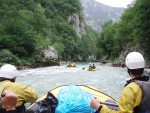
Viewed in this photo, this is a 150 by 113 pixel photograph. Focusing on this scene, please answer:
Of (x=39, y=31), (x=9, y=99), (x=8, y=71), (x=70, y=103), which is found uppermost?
(x=39, y=31)

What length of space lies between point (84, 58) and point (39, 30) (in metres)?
25.1

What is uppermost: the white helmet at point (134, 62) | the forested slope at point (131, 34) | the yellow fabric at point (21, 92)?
Result: the forested slope at point (131, 34)

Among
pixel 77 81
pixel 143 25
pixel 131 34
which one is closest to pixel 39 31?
pixel 131 34

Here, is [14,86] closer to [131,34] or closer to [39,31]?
[131,34]

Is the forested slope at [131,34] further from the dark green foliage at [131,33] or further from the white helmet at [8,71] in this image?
the white helmet at [8,71]

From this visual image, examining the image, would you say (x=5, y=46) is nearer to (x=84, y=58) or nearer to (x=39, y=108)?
(x=39, y=108)

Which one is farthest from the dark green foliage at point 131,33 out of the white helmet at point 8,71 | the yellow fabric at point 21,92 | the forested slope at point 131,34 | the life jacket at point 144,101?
the life jacket at point 144,101

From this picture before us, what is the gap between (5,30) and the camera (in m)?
47.8

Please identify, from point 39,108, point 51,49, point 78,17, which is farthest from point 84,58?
point 39,108

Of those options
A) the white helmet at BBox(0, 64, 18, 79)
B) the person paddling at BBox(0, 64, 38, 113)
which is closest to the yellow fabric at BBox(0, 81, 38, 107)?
the person paddling at BBox(0, 64, 38, 113)

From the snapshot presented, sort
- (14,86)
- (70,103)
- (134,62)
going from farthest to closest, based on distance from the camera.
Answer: (70,103)
(14,86)
(134,62)

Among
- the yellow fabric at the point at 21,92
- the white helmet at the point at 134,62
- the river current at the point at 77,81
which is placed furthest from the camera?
the river current at the point at 77,81

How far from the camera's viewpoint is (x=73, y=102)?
5.49 meters

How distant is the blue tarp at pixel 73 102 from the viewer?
534cm
